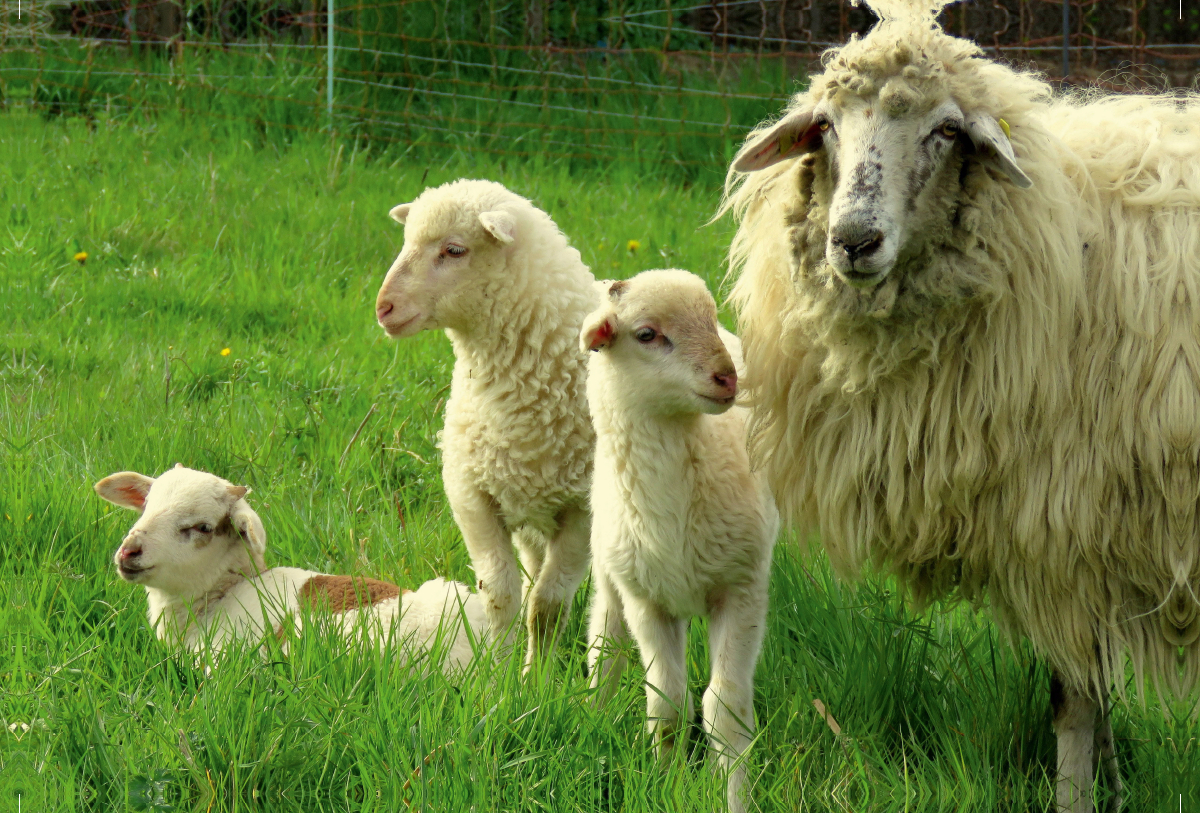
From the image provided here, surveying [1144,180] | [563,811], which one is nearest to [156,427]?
[563,811]

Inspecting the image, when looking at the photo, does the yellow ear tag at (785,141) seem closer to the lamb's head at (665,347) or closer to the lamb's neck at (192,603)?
the lamb's head at (665,347)

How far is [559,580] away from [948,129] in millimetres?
1624

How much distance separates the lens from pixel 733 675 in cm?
273

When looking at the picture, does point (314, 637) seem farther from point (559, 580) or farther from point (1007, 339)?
point (1007, 339)

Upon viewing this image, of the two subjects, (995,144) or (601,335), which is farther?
(601,335)

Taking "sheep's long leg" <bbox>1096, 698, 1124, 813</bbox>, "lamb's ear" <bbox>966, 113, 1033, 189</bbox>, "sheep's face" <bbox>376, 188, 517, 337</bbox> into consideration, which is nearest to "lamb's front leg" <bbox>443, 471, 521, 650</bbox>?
"sheep's face" <bbox>376, 188, 517, 337</bbox>

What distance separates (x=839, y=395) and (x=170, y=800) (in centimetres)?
158

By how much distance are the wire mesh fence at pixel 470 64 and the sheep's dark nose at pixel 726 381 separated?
510cm

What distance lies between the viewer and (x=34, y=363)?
15.7 feet

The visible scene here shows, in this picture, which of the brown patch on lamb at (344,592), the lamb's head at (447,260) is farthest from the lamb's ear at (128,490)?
the lamb's head at (447,260)

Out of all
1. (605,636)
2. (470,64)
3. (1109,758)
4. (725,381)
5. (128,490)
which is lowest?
(1109,758)

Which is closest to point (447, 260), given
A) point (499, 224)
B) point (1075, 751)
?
point (499, 224)

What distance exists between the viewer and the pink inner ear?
106 inches

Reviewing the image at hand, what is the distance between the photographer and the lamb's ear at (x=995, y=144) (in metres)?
2.32
